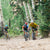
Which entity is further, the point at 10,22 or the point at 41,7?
the point at 10,22

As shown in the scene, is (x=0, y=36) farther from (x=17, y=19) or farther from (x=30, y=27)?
(x=30, y=27)

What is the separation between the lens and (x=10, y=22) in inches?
973

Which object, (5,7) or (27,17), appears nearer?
(27,17)

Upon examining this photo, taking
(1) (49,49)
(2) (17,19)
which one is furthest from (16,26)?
(1) (49,49)

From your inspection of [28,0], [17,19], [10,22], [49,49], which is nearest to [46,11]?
[28,0]

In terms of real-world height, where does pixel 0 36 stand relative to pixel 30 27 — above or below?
below

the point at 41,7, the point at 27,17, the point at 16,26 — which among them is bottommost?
the point at 16,26

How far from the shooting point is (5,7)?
25.0m

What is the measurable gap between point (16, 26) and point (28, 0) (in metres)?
5.34

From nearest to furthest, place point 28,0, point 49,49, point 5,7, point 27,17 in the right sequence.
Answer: point 49,49 < point 28,0 < point 27,17 < point 5,7

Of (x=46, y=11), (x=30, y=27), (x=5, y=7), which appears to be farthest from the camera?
(x=5, y=7)

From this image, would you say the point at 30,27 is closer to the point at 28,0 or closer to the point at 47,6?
the point at 47,6

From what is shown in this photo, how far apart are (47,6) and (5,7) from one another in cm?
1269

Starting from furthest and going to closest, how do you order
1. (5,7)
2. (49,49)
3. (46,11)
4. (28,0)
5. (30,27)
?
1. (5,7)
2. (28,0)
3. (46,11)
4. (30,27)
5. (49,49)
